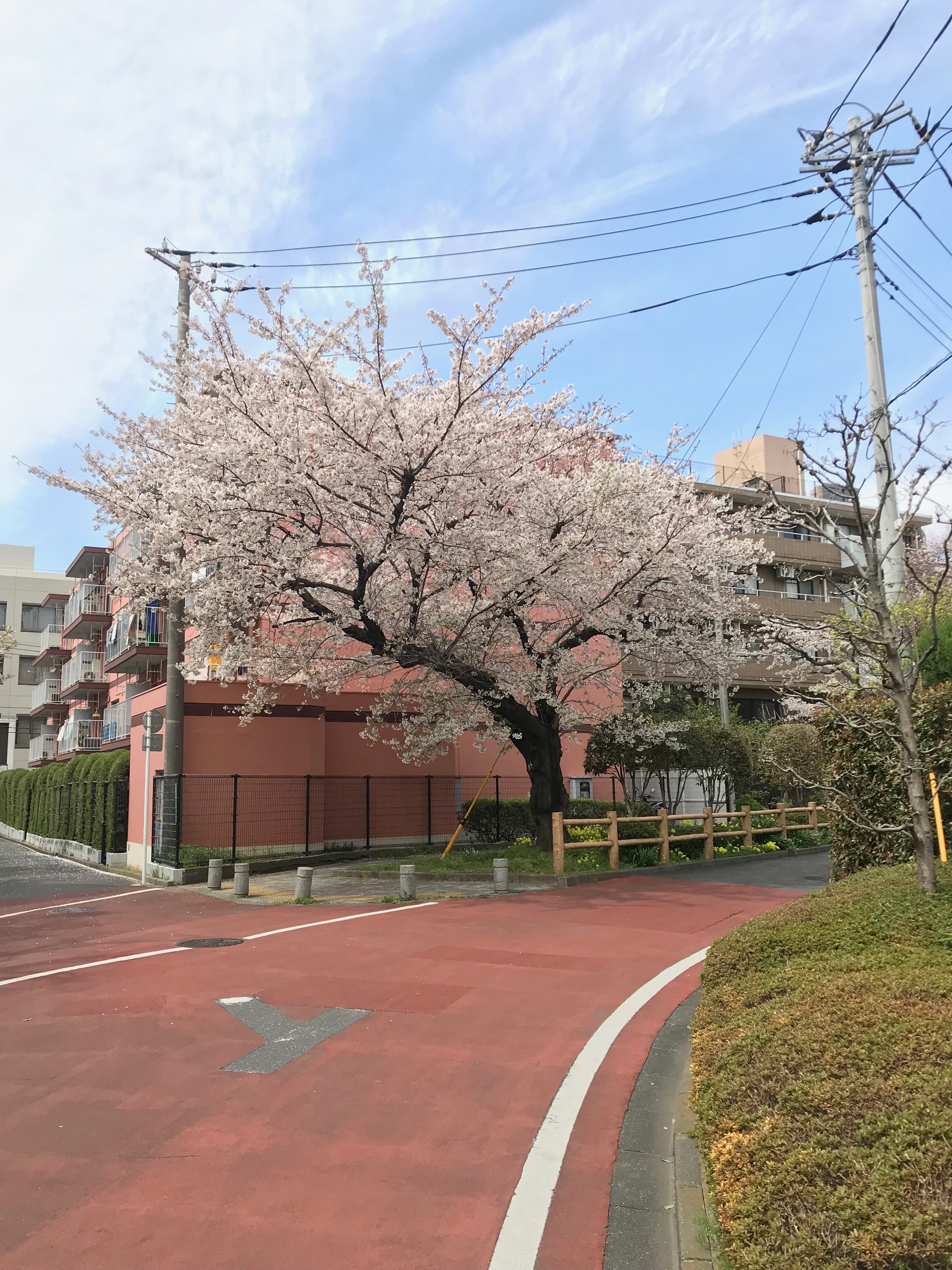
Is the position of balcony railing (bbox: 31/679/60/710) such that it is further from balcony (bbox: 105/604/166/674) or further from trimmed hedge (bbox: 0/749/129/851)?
balcony (bbox: 105/604/166/674)

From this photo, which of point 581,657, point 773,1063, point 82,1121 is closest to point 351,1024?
point 82,1121

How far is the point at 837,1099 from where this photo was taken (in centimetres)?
342

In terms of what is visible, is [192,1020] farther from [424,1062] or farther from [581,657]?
[581,657]

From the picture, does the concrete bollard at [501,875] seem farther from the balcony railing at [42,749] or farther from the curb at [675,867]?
the balcony railing at [42,749]

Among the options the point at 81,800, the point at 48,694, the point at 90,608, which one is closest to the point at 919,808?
the point at 81,800

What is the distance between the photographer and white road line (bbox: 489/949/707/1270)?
365 centimetres

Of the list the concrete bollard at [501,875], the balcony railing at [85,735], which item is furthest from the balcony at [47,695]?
the concrete bollard at [501,875]

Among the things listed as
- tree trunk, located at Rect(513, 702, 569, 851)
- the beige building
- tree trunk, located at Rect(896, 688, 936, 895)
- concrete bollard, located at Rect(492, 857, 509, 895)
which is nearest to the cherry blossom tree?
tree trunk, located at Rect(513, 702, 569, 851)

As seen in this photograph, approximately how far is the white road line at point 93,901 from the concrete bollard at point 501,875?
618cm

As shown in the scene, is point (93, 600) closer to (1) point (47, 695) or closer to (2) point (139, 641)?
(1) point (47, 695)

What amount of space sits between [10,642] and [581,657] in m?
23.4

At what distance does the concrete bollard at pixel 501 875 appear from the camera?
14867 millimetres

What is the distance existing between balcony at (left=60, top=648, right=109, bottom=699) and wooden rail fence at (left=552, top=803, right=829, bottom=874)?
Answer: 27.2 m

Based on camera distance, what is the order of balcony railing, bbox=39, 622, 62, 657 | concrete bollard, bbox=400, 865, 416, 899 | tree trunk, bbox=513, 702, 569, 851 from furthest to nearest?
balcony railing, bbox=39, 622, 62, 657 < tree trunk, bbox=513, 702, 569, 851 < concrete bollard, bbox=400, 865, 416, 899
